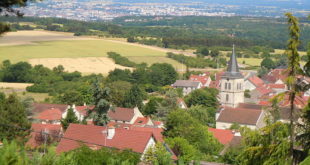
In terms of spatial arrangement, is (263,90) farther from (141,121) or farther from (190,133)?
(190,133)

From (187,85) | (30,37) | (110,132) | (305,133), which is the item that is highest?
(305,133)

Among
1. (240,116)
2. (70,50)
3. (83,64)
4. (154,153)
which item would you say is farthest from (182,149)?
(70,50)

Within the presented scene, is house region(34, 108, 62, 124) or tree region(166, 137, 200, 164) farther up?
tree region(166, 137, 200, 164)

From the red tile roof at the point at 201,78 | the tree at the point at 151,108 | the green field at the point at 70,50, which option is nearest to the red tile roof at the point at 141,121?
the tree at the point at 151,108

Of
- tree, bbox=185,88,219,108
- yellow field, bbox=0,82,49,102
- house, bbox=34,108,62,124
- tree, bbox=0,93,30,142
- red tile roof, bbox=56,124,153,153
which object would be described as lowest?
yellow field, bbox=0,82,49,102

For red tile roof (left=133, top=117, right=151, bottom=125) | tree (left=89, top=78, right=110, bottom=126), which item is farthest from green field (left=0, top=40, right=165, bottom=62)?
tree (left=89, top=78, right=110, bottom=126)

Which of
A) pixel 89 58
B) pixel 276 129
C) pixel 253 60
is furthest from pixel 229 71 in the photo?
pixel 253 60

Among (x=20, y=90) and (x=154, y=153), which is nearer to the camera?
(x=154, y=153)

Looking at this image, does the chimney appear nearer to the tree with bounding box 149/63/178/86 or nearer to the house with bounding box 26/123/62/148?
the house with bounding box 26/123/62/148

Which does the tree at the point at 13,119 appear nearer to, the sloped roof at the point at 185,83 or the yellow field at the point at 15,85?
the yellow field at the point at 15,85
